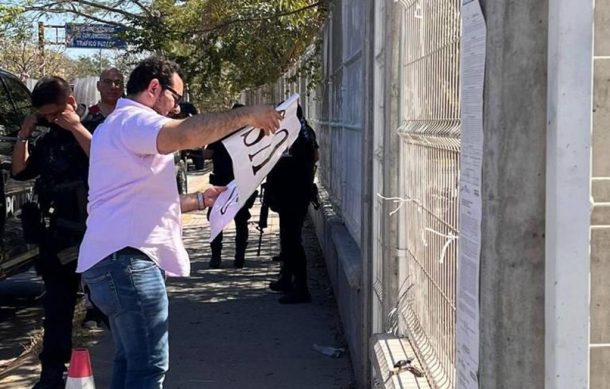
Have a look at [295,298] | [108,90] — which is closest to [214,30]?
[295,298]

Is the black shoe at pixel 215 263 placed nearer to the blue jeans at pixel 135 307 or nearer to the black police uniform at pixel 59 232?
the black police uniform at pixel 59 232

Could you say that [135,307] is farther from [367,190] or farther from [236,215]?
[236,215]

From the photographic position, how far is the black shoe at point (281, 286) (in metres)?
8.55

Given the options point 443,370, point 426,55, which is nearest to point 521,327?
point 443,370

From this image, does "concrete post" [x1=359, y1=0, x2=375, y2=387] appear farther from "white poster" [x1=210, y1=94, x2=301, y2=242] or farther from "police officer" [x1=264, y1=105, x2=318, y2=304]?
"police officer" [x1=264, y1=105, x2=318, y2=304]

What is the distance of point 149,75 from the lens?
413 cm

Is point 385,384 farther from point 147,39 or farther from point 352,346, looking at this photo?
point 147,39

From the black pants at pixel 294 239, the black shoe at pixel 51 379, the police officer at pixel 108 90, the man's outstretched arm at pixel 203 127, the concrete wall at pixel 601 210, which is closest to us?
the concrete wall at pixel 601 210

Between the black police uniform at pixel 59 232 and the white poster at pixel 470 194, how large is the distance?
3.51 meters

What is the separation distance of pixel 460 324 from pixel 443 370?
3.35 feet

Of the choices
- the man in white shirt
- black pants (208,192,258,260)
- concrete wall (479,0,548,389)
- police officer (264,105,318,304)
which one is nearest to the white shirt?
the man in white shirt

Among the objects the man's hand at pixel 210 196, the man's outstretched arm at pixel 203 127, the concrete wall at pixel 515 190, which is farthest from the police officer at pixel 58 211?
the concrete wall at pixel 515 190

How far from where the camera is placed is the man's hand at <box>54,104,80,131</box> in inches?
212

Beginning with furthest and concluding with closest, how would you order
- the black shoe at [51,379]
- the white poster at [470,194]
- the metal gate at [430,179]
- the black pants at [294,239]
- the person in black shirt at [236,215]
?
1. the person in black shirt at [236,215]
2. the black pants at [294,239]
3. the black shoe at [51,379]
4. the metal gate at [430,179]
5. the white poster at [470,194]
